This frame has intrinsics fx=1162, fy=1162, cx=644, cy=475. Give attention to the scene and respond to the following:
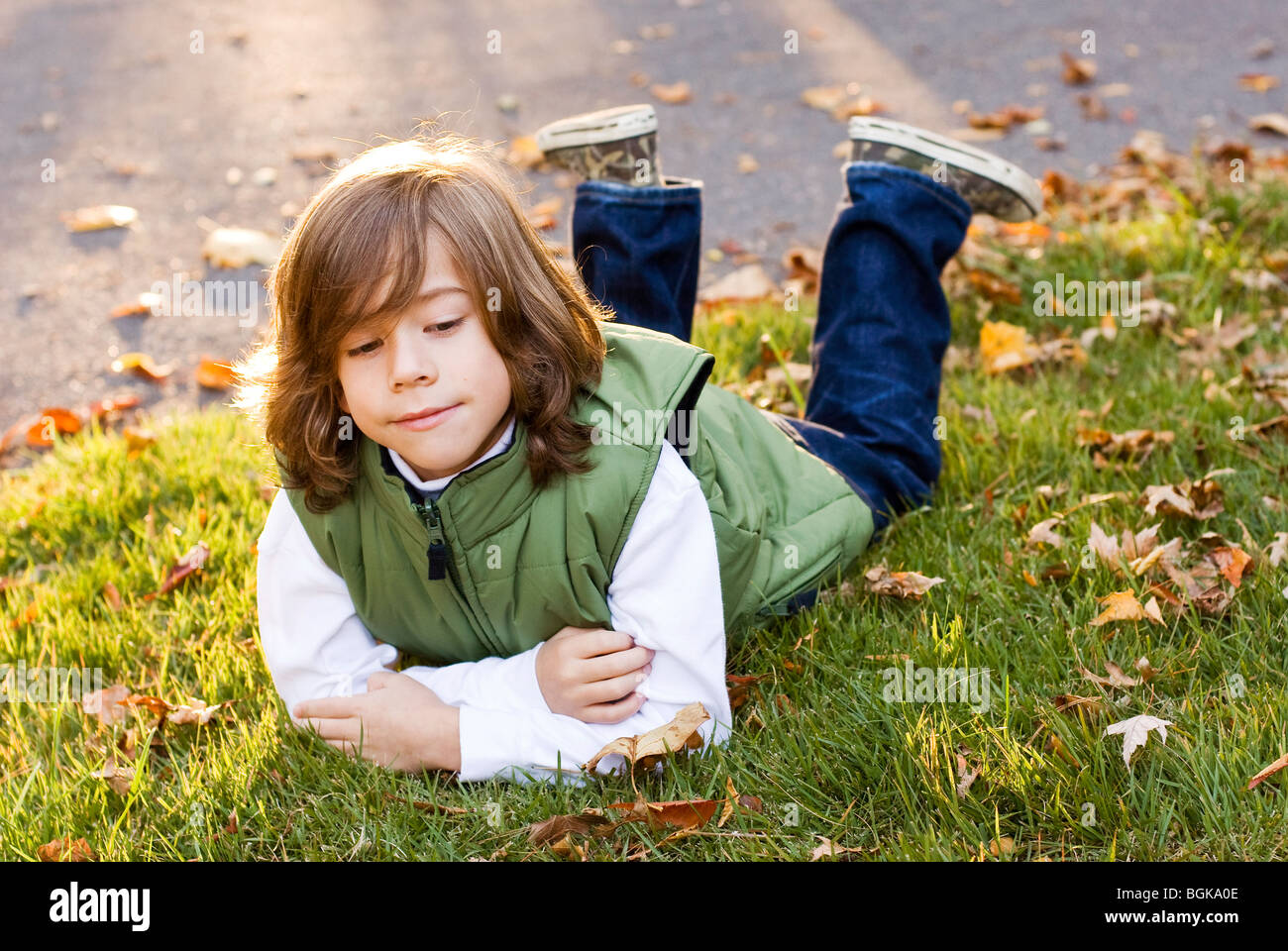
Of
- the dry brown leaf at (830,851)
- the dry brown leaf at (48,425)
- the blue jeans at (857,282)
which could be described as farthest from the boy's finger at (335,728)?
the dry brown leaf at (48,425)

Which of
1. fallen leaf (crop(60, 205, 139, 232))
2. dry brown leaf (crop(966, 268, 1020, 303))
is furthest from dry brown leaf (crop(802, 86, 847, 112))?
fallen leaf (crop(60, 205, 139, 232))

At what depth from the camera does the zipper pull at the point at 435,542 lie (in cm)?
199

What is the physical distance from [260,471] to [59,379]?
4.02 ft

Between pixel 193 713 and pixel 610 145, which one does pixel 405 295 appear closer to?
pixel 193 713

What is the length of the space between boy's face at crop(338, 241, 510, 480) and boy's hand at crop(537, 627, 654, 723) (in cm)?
41

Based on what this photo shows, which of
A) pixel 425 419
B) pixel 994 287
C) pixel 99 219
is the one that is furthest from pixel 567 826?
pixel 99 219

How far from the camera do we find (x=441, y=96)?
18.5 feet

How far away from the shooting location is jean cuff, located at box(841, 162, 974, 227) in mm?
2908

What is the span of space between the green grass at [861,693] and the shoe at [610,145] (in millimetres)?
1047

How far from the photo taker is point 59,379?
12.7 feet

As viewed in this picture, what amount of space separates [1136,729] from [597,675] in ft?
2.92

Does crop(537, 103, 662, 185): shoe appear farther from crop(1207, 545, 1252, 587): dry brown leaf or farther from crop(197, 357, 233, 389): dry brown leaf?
crop(1207, 545, 1252, 587): dry brown leaf
